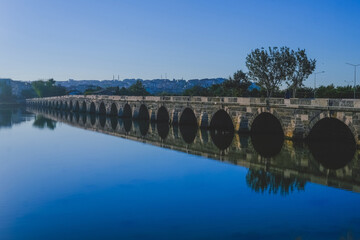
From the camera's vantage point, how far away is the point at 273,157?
26578 millimetres

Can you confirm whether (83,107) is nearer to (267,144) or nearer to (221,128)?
(221,128)

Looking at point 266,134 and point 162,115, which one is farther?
Result: point 162,115

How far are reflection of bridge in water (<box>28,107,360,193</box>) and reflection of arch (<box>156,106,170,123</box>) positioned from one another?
12335mm

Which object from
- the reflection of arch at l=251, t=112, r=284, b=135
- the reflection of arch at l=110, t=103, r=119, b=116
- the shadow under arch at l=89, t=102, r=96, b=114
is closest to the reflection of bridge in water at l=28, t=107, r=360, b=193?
the reflection of arch at l=251, t=112, r=284, b=135

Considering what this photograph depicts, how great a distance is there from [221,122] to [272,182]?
2340cm

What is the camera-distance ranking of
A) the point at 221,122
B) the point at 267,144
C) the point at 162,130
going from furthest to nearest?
→ 1. the point at 162,130
2. the point at 221,122
3. the point at 267,144

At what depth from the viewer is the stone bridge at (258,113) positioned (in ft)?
90.3

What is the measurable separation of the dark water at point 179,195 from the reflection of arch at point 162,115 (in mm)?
21635

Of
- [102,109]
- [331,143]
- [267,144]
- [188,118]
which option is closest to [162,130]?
[188,118]

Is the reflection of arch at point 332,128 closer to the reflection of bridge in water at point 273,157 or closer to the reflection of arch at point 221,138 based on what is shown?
the reflection of bridge in water at point 273,157

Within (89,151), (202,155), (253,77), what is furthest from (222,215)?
(253,77)

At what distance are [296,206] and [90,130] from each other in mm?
34788

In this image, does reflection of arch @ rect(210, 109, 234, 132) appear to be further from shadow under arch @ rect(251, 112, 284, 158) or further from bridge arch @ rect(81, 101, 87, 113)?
bridge arch @ rect(81, 101, 87, 113)

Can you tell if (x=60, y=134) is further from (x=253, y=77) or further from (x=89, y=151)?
(x=253, y=77)
